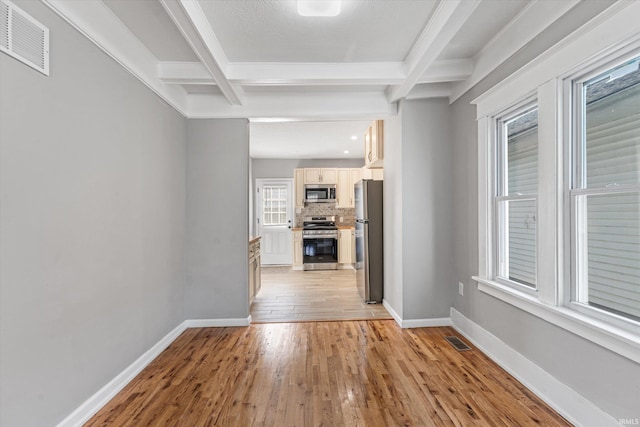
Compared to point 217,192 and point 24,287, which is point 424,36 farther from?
point 24,287

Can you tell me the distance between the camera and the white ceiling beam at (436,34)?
1795 millimetres

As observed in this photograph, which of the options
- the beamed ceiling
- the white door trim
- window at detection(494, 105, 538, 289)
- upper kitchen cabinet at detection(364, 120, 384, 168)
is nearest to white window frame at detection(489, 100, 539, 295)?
window at detection(494, 105, 538, 289)

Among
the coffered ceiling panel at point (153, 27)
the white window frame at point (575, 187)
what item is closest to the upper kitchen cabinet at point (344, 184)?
the coffered ceiling panel at point (153, 27)

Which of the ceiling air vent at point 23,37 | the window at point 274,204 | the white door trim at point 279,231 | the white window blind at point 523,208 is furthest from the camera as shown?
the window at point 274,204

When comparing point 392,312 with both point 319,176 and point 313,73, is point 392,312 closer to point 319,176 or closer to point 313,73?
point 313,73

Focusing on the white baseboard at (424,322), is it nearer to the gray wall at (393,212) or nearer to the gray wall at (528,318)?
the gray wall at (393,212)

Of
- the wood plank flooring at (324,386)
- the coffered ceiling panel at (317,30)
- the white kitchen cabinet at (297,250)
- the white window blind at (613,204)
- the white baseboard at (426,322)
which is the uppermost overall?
the coffered ceiling panel at (317,30)

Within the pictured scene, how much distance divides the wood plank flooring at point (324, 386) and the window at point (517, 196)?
79 centimetres

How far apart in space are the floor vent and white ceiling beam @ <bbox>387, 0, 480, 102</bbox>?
7.85 ft

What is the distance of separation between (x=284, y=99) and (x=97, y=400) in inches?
117

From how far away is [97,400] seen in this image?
6.18 ft

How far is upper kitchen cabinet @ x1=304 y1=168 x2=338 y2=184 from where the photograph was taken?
666cm

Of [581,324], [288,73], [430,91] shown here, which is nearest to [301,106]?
[288,73]

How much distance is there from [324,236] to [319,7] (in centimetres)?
488
